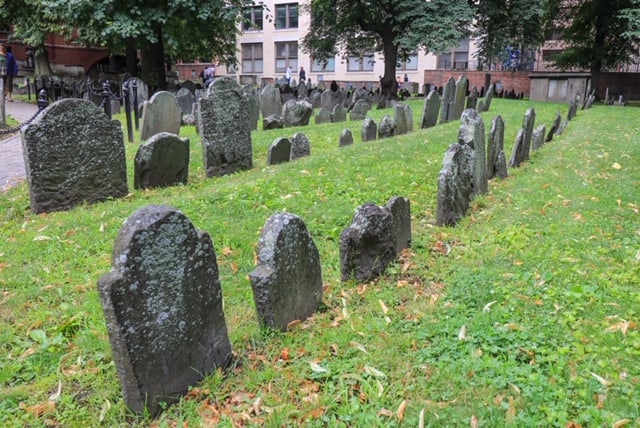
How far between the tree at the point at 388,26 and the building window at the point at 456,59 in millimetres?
12411

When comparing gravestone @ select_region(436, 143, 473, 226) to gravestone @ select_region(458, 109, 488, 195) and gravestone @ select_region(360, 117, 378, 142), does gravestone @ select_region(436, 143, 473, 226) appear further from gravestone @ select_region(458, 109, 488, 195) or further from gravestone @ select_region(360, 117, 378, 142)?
gravestone @ select_region(360, 117, 378, 142)

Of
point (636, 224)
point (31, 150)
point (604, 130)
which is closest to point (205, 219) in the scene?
point (31, 150)

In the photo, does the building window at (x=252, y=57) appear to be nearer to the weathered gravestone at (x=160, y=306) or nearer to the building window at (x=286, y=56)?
the building window at (x=286, y=56)

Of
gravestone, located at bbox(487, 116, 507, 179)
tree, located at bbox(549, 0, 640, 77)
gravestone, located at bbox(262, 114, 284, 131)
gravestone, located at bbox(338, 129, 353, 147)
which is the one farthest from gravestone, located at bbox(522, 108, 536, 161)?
tree, located at bbox(549, 0, 640, 77)

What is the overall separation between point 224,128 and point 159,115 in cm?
336

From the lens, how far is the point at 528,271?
14.9 feet

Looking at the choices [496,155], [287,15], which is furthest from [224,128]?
[287,15]

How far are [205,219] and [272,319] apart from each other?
104 inches

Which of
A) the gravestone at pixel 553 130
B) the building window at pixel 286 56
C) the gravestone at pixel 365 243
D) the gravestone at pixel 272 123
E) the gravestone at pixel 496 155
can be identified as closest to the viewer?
the gravestone at pixel 365 243

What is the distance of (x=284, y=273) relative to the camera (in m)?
3.73

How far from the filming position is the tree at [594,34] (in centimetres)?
2691

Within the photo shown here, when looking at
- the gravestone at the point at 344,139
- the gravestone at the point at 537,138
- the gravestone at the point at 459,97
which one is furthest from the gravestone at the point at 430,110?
the gravestone at the point at 344,139

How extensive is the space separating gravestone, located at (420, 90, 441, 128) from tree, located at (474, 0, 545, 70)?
11898 mm

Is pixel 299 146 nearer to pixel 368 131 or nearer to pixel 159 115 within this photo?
pixel 368 131
